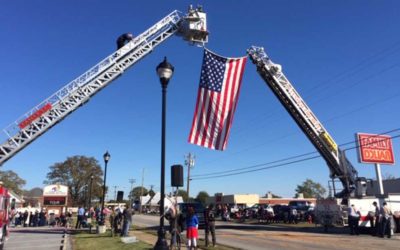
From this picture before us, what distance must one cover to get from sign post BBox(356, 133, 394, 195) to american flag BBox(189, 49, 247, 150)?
20814mm

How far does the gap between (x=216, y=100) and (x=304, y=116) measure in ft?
46.3

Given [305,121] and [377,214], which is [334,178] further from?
[377,214]

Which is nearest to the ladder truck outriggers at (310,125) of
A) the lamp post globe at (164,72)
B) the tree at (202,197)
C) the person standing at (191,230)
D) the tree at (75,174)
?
the person standing at (191,230)

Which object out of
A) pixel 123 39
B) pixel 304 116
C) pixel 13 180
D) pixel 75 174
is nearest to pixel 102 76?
pixel 123 39

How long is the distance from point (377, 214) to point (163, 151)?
1573 centimetres

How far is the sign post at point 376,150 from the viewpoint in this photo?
35703mm

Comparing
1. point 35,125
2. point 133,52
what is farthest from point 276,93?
point 35,125

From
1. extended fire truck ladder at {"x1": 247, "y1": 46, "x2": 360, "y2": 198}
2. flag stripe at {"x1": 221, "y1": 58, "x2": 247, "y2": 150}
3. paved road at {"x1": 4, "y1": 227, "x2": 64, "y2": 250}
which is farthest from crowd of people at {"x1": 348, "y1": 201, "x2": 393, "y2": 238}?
paved road at {"x1": 4, "y1": 227, "x2": 64, "y2": 250}

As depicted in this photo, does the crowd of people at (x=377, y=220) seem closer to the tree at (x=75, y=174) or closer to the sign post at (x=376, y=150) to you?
the sign post at (x=376, y=150)

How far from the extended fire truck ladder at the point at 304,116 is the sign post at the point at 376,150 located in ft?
17.9

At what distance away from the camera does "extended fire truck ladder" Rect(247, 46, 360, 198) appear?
29.0 metres

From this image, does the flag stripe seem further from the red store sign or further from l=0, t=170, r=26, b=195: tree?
l=0, t=170, r=26, b=195: tree

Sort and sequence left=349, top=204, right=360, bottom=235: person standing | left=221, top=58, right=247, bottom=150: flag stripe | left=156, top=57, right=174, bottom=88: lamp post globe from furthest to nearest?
left=349, top=204, right=360, bottom=235: person standing, left=221, top=58, right=247, bottom=150: flag stripe, left=156, top=57, right=174, bottom=88: lamp post globe

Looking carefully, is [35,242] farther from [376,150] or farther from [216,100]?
[376,150]
